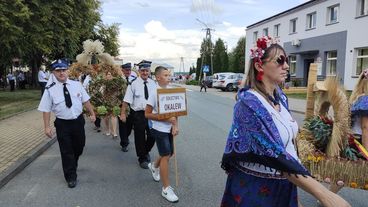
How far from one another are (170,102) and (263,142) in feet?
12.6

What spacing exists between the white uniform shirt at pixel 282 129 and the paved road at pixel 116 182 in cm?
297

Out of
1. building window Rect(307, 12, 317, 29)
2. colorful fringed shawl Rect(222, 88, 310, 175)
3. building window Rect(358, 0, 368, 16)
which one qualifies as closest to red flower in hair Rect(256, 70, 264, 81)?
colorful fringed shawl Rect(222, 88, 310, 175)

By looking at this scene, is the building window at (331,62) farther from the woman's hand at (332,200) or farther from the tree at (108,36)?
the woman's hand at (332,200)

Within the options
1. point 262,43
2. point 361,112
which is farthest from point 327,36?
point 262,43

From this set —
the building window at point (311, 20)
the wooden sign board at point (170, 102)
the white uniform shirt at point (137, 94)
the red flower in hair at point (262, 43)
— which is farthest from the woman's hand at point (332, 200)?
the building window at point (311, 20)

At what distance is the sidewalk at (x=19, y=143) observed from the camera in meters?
7.25

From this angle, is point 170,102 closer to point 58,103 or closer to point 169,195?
point 169,195

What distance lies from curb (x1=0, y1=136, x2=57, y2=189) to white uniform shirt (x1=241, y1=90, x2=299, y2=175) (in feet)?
16.5

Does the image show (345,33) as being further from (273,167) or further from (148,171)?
(273,167)

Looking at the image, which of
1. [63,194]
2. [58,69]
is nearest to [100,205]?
[63,194]

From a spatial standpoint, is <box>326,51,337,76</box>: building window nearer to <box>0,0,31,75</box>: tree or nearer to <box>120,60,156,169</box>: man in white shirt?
<box>0,0,31,75</box>: tree

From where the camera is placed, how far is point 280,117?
2539mm

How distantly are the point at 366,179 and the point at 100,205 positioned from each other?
128 inches

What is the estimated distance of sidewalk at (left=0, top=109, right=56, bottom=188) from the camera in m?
7.25
